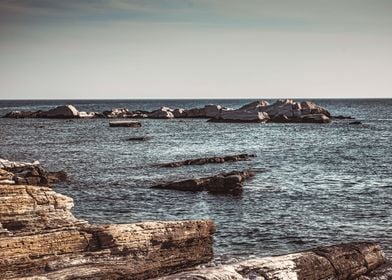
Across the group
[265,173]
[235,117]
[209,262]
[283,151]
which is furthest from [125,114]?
[209,262]

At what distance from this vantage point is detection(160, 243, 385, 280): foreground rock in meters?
15.7

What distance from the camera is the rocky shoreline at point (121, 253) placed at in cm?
1636

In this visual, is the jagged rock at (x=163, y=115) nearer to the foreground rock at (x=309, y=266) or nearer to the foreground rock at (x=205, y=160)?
the foreground rock at (x=205, y=160)

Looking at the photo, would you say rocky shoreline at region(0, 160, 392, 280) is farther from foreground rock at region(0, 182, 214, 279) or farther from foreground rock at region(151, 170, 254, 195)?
foreground rock at region(151, 170, 254, 195)

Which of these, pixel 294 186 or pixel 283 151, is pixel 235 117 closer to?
pixel 283 151

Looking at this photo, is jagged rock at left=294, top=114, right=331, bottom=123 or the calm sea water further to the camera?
jagged rock at left=294, top=114, right=331, bottom=123

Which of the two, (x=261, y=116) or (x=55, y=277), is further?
(x=261, y=116)

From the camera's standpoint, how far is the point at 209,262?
68.7 feet

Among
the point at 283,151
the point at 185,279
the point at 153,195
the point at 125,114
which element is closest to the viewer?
the point at 185,279

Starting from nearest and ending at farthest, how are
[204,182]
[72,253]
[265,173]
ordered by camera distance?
[72,253] < [204,182] < [265,173]

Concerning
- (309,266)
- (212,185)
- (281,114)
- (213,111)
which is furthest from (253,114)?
(309,266)

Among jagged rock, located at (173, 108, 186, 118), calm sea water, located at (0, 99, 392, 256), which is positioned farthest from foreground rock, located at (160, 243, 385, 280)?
jagged rock, located at (173, 108, 186, 118)

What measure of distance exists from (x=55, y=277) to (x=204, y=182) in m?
21.9

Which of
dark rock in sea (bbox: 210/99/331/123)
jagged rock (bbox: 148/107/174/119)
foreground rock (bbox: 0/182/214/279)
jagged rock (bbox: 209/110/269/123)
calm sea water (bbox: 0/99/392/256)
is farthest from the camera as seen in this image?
jagged rock (bbox: 148/107/174/119)
